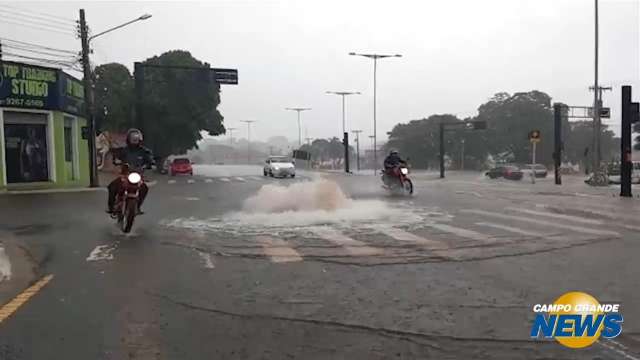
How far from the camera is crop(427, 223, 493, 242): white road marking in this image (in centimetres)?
1088

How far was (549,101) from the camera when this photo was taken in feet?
283

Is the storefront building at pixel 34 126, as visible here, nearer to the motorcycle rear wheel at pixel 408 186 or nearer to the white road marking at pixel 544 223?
the motorcycle rear wheel at pixel 408 186

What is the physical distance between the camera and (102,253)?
9.55 meters

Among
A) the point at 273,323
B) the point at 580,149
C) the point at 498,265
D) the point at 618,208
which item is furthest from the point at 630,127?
the point at 580,149

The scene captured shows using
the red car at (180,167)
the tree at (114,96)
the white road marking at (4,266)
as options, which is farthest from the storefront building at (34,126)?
the tree at (114,96)

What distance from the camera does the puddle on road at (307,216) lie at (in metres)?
12.8

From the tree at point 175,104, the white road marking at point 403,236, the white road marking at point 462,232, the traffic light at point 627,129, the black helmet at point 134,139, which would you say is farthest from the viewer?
the tree at point 175,104

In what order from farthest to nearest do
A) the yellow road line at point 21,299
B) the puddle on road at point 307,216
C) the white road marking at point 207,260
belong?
the puddle on road at point 307,216 → the white road marking at point 207,260 → the yellow road line at point 21,299

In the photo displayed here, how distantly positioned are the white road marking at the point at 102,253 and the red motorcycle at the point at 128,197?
1.40 m

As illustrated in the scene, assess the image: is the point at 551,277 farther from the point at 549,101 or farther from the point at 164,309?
the point at 549,101

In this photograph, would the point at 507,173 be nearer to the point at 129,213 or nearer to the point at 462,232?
the point at 462,232

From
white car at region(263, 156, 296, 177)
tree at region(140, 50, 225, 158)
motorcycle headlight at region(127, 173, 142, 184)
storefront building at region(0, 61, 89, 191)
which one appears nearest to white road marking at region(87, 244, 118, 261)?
motorcycle headlight at region(127, 173, 142, 184)

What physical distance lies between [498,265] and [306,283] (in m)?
2.71

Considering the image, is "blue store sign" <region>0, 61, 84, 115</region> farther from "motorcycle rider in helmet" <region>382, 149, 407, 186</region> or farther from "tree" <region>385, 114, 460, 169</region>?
"tree" <region>385, 114, 460, 169</region>
